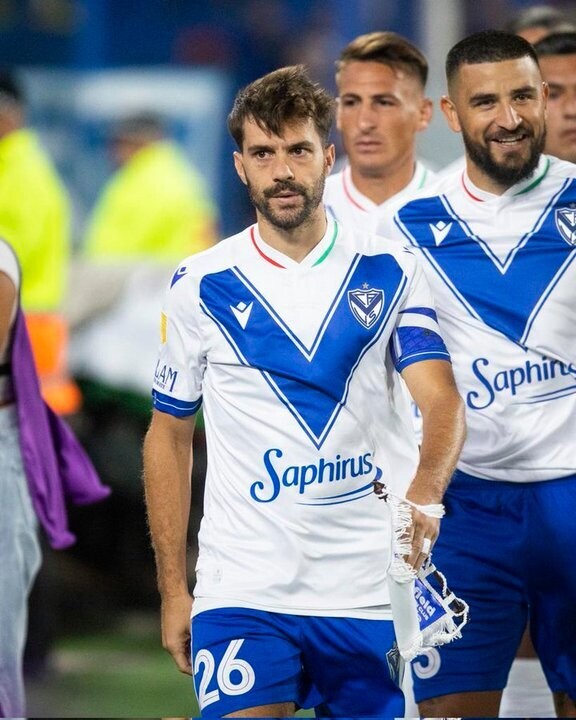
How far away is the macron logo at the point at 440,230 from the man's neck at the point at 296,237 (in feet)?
1.79

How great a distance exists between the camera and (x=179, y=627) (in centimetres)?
443

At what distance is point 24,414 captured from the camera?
5254 mm

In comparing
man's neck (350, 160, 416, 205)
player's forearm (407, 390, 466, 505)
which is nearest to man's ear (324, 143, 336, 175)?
player's forearm (407, 390, 466, 505)

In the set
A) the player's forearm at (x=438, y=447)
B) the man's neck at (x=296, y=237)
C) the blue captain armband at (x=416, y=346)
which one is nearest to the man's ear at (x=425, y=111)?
the man's neck at (x=296, y=237)

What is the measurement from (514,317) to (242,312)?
843 mm

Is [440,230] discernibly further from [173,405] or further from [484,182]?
[173,405]

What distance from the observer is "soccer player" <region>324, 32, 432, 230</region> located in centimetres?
582

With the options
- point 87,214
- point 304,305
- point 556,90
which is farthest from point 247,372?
point 87,214

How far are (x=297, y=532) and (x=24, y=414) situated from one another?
129cm

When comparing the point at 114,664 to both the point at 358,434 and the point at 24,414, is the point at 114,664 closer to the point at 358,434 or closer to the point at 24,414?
the point at 24,414

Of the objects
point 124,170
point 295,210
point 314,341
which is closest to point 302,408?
point 314,341

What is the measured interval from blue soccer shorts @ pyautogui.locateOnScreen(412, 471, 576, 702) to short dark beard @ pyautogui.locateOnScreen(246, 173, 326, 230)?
100 centimetres

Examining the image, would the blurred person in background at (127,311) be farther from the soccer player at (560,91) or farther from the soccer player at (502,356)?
the soccer player at (502,356)

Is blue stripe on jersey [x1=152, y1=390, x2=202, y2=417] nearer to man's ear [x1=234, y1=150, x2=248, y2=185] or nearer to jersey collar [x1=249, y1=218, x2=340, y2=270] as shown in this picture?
jersey collar [x1=249, y1=218, x2=340, y2=270]
